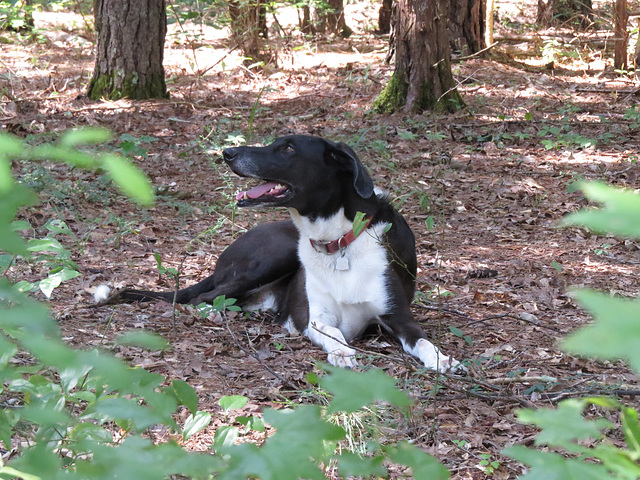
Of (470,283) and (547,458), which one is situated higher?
(547,458)

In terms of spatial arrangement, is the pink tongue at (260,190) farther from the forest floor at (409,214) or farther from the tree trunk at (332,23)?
the tree trunk at (332,23)

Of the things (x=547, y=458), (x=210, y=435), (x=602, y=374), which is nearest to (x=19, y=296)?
(x=547, y=458)

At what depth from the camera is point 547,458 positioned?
3.29 feet

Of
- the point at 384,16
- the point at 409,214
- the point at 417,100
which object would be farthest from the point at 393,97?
the point at 384,16

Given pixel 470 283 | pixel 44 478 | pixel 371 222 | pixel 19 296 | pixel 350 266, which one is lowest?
pixel 470 283

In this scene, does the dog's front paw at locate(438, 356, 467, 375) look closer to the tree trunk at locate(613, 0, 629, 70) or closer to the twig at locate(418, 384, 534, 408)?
the twig at locate(418, 384, 534, 408)

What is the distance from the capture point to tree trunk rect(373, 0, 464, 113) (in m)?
9.69

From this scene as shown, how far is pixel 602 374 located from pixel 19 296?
3.37 meters

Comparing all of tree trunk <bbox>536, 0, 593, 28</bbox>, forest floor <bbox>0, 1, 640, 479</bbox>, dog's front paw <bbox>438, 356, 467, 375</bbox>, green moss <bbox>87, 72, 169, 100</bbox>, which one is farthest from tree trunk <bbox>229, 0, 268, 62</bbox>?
dog's front paw <bbox>438, 356, 467, 375</bbox>

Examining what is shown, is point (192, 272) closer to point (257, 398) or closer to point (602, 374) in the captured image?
point (257, 398)

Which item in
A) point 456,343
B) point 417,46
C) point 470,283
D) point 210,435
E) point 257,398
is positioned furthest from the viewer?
point 417,46

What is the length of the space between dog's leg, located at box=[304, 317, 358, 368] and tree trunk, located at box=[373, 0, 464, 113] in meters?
5.64

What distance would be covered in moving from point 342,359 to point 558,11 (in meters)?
15.7

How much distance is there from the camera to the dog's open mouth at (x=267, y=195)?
4.79 metres
